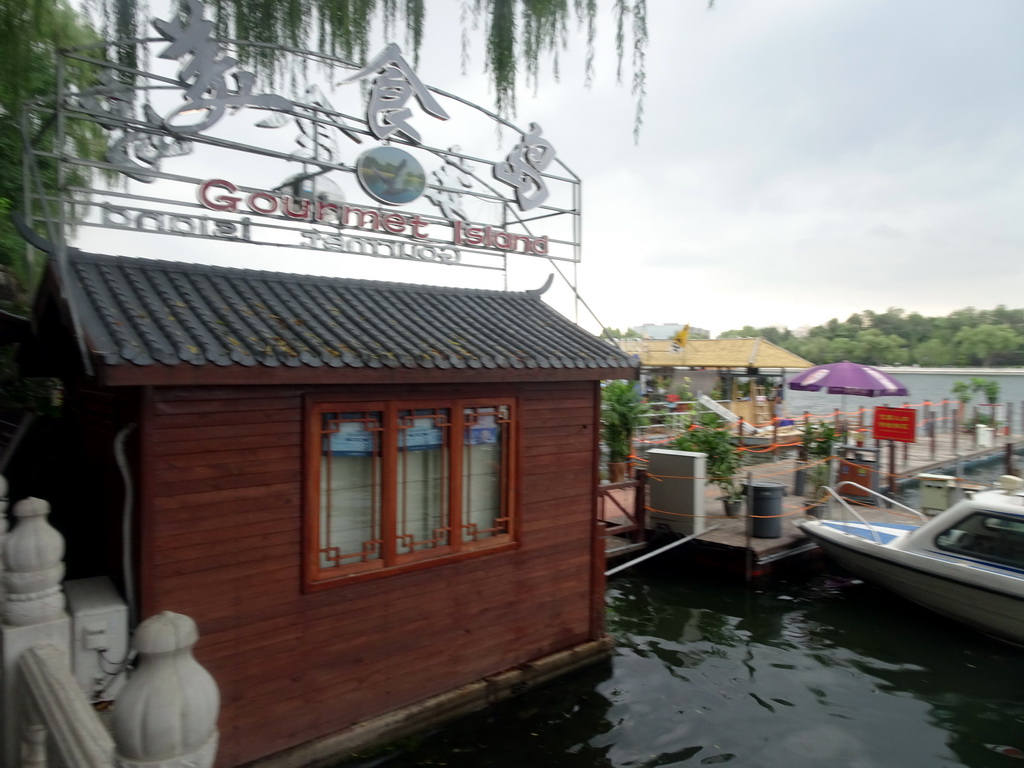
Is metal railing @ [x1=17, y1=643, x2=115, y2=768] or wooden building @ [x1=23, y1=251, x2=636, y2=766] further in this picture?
wooden building @ [x1=23, y1=251, x2=636, y2=766]

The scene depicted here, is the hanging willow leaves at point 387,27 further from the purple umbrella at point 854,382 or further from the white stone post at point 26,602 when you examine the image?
the purple umbrella at point 854,382

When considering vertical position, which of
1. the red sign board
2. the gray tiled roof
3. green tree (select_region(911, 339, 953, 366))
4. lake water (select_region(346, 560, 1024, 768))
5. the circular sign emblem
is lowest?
lake water (select_region(346, 560, 1024, 768))

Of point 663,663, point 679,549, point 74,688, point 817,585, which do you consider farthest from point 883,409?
point 74,688

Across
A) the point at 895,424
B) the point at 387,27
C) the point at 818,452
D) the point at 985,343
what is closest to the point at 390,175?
the point at 387,27

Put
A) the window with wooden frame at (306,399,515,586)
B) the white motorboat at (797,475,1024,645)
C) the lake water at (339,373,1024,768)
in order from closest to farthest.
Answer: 1. the window with wooden frame at (306,399,515,586)
2. the lake water at (339,373,1024,768)
3. the white motorboat at (797,475,1024,645)

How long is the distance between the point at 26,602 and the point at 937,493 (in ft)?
46.9

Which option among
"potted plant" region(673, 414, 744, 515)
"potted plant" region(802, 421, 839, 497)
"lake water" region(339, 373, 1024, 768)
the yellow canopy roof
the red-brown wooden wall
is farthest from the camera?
the yellow canopy roof

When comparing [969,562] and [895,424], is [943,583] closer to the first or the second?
[969,562]

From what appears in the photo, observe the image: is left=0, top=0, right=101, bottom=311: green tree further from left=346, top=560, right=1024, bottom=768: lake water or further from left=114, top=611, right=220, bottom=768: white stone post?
left=346, top=560, right=1024, bottom=768: lake water

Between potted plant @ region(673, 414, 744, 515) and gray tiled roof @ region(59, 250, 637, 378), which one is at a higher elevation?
gray tiled roof @ region(59, 250, 637, 378)

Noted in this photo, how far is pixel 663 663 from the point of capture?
8.09m

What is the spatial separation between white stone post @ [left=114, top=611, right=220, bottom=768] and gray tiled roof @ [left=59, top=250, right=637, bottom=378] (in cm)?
283

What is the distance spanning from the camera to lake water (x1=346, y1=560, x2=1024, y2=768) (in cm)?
617

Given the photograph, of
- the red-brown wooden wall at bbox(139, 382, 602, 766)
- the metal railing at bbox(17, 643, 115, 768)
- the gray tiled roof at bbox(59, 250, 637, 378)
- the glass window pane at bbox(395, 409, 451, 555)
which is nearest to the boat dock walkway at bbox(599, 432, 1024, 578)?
the red-brown wooden wall at bbox(139, 382, 602, 766)
